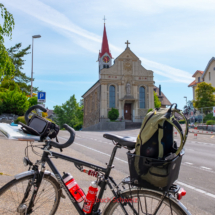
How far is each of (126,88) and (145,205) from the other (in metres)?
48.1

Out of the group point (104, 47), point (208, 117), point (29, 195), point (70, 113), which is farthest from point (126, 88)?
point (29, 195)

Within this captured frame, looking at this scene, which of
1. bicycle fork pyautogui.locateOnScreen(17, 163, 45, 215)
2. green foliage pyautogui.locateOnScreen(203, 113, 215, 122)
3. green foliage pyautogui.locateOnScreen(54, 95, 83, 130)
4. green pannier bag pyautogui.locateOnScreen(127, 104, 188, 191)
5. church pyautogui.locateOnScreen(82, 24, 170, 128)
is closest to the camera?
green pannier bag pyautogui.locateOnScreen(127, 104, 188, 191)

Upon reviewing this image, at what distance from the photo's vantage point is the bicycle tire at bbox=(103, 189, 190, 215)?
245cm

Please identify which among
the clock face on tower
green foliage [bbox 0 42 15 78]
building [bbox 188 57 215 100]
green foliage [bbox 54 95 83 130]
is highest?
the clock face on tower

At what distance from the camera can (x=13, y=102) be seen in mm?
24297

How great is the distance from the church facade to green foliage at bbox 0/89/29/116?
25556 mm

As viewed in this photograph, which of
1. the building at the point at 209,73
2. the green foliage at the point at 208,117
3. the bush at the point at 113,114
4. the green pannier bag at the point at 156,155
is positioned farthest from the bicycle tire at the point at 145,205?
the building at the point at 209,73

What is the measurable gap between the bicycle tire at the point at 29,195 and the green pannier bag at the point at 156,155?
41.3 inches

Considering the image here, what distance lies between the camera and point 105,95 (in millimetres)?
50156

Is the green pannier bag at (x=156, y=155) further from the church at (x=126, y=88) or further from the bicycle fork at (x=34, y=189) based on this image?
the church at (x=126, y=88)

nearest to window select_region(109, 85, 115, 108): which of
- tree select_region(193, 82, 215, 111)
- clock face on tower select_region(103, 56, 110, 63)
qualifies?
clock face on tower select_region(103, 56, 110, 63)

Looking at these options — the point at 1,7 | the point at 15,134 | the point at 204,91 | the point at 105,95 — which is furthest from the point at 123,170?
the point at 105,95

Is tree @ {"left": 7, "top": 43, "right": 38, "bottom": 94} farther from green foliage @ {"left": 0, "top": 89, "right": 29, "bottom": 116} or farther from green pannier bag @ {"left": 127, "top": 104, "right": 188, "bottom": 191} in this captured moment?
green pannier bag @ {"left": 127, "top": 104, "right": 188, "bottom": 191}

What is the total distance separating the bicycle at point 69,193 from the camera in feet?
8.34
